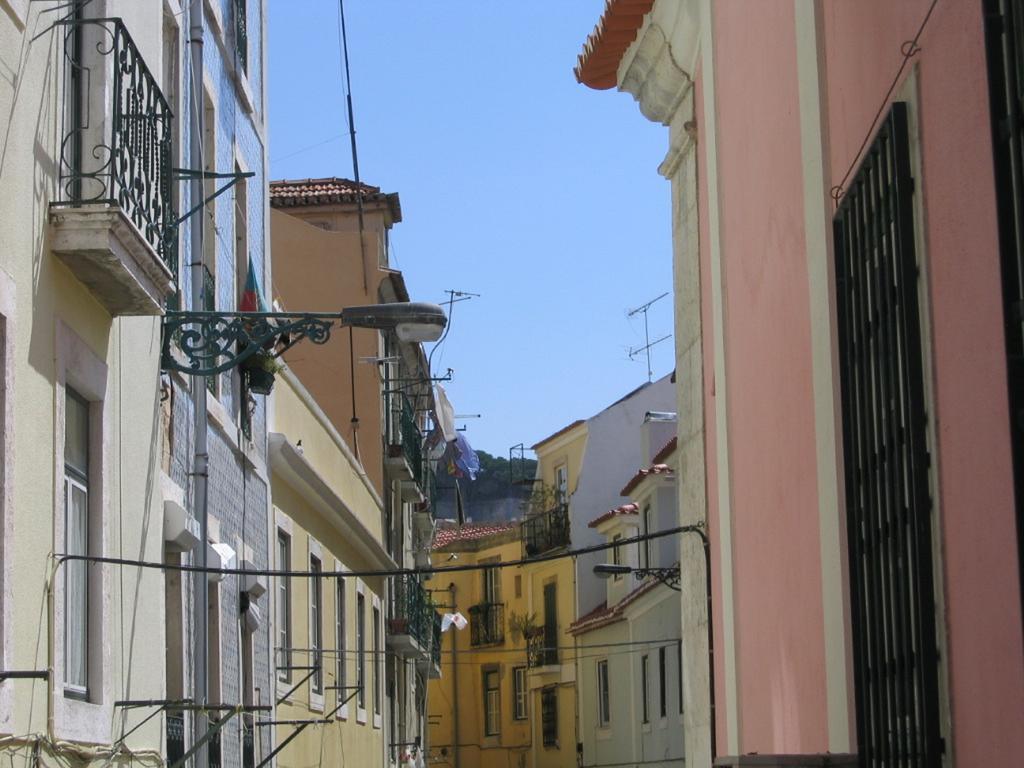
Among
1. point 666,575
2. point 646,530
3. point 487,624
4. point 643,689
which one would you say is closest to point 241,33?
point 666,575

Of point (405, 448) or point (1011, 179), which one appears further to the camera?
point (405, 448)

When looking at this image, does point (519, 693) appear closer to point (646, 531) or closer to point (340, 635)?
point (646, 531)

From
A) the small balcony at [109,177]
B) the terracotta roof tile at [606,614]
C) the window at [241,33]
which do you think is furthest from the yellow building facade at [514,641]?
the small balcony at [109,177]

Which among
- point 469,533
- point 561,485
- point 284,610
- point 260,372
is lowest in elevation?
point 284,610

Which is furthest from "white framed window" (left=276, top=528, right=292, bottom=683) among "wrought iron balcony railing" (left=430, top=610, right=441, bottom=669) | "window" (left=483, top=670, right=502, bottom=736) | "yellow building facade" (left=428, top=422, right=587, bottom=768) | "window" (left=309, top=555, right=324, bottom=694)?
"window" (left=483, top=670, right=502, bottom=736)

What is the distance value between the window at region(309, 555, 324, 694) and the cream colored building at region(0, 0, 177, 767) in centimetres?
906

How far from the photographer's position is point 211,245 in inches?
586

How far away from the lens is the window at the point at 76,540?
31.0ft

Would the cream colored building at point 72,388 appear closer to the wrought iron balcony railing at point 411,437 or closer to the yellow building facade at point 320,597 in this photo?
the yellow building facade at point 320,597

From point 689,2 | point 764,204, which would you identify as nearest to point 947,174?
point 764,204

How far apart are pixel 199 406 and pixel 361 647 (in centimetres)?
1207

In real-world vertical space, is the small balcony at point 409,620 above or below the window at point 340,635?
above

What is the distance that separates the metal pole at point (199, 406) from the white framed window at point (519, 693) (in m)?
42.8

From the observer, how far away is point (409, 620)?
3058 centimetres
